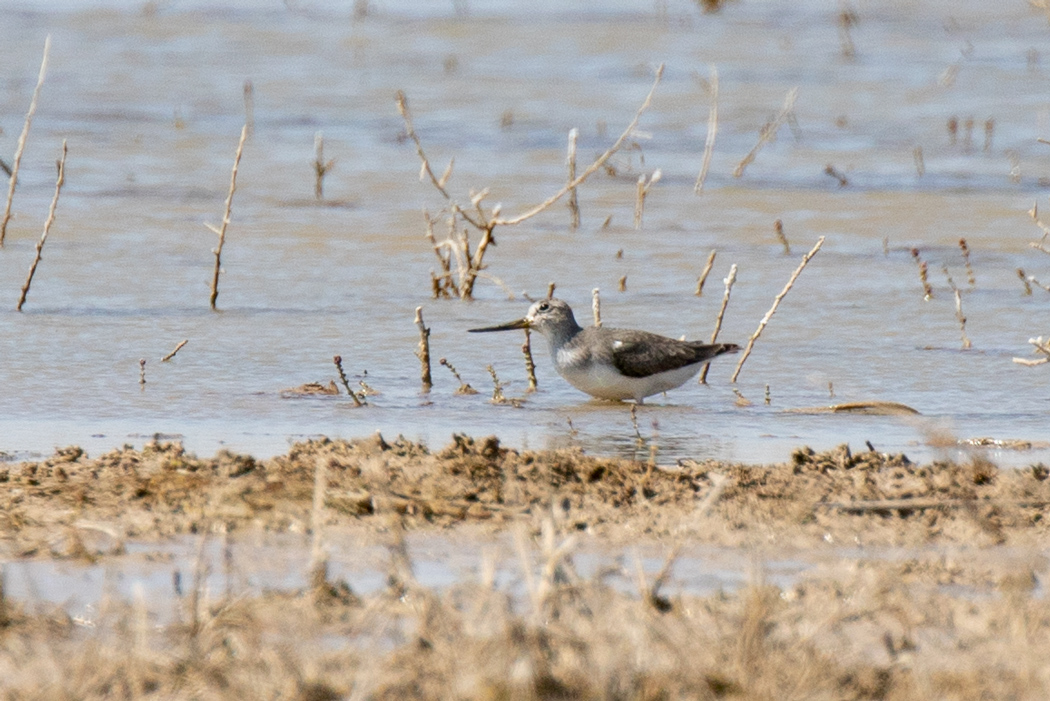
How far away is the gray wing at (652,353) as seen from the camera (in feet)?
24.9

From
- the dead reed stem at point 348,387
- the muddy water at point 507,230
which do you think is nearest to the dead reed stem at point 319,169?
the muddy water at point 507,230

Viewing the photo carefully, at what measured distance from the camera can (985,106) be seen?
1944 centimetres

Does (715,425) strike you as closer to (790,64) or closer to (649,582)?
(649,582)

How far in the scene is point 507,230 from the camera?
A: 12.2m

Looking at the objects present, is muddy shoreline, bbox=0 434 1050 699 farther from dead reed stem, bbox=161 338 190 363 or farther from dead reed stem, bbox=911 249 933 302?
dead reed stem, bbox=911 249 933 302

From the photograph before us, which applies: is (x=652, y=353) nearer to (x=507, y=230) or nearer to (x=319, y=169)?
(x=507, y=230)

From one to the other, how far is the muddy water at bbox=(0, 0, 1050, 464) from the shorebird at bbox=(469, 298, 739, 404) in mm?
130

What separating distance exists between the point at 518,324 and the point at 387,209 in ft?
16.4

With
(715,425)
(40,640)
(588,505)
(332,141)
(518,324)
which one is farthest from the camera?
(332,141)

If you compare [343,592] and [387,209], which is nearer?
[343,592]

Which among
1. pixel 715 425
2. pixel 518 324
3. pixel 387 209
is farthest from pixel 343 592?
pixel 387 209

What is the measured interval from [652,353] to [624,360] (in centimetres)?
17

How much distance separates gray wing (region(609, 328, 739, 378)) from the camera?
7594mm

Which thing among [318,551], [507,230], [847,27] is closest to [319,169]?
[507,230]
